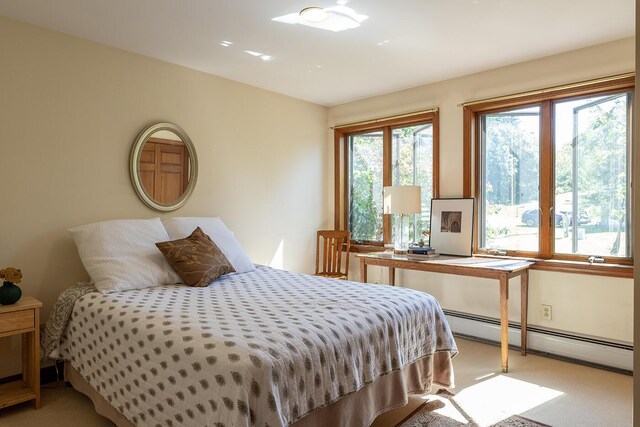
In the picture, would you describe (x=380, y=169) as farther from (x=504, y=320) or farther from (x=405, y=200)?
(x=504, y=320)

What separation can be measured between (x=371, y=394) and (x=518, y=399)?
1149 millimetres

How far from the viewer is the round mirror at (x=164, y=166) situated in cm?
321

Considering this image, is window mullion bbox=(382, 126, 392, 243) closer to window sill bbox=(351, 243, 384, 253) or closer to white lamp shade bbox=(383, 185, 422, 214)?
window sill bbox=(351, 243, 384, 253)

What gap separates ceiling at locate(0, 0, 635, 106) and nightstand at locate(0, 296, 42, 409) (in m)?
1.80

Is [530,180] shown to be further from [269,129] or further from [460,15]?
[269,129]

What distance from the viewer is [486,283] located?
359cm

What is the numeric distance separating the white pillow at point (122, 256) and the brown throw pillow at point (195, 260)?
0.31 ft

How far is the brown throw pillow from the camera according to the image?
8.87 feet

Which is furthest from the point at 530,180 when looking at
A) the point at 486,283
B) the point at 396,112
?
the point at 396,112

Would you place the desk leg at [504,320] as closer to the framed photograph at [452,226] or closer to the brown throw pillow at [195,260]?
the framed photograph at [452,226]

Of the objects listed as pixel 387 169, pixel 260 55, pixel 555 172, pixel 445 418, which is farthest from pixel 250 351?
pixel 387 169

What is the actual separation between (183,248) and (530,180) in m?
2.88

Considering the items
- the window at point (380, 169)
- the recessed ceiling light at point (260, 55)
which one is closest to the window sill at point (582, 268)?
the window at point (380, 169)

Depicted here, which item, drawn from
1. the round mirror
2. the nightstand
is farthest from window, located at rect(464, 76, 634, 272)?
the nightstand
